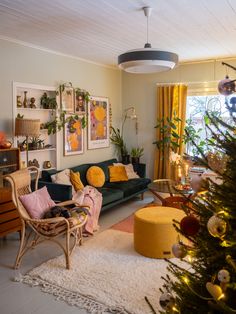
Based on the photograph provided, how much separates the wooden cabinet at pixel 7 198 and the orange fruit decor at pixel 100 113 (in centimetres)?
229

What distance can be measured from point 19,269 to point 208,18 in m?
3.30

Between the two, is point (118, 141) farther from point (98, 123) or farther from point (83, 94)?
point (83, 94)

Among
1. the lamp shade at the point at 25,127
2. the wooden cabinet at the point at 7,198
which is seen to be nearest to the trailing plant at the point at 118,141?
the lamp shade at the point at 25,127

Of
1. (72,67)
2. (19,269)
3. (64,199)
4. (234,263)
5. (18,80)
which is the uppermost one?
(72,67)

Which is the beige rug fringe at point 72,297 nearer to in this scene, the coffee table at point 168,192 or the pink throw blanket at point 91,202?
the pink throw blanket at point 91,202

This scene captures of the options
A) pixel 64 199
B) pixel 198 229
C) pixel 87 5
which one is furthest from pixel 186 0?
pixel 64 199

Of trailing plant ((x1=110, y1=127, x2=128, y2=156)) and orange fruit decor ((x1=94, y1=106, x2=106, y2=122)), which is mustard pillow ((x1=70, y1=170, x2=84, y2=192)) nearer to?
orange fruit decor ((x1=94, y1=106, x2=106, y2=122))

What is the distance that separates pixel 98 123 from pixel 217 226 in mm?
5057

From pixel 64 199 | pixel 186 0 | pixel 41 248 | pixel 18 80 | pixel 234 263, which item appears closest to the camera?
pixel 234 263

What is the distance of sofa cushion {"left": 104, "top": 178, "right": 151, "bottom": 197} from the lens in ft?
17.0

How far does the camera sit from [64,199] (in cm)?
401

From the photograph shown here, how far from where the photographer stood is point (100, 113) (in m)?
6.06

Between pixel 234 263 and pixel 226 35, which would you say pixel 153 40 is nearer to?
pixel 226 35

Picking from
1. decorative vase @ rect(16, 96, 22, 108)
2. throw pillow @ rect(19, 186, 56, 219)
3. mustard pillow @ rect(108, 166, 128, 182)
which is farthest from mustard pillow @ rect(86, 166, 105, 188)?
throw pillow @ rect(19, 186, 56, 219)
